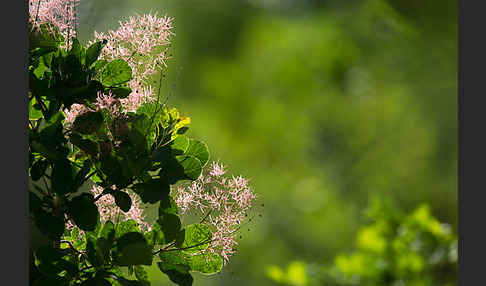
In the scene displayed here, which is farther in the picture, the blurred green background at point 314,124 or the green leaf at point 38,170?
the blurred green background at point 314,124

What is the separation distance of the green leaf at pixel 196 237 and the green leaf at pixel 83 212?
0.28 ft

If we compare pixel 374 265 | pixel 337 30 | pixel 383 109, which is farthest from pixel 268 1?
pixel 374 265

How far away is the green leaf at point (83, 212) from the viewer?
0.47m

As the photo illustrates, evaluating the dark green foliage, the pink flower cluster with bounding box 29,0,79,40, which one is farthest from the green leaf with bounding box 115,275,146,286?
the pink flower cluster with bounding box 29,0,79,40

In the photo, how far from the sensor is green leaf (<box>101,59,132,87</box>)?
495mm

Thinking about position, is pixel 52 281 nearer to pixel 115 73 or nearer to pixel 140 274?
pixel 140 274

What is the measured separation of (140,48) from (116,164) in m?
0.11

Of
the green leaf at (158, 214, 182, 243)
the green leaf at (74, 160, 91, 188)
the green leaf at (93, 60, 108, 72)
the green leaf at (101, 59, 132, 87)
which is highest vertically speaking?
the green leaf at (93, 60, 108, 72)

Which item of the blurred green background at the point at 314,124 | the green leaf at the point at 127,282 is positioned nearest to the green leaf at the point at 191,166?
the green leaf at the point at 127,282

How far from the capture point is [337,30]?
301cm

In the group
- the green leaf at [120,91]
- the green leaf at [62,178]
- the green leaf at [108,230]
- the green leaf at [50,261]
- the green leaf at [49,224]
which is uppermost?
the green leaf at [120,91]

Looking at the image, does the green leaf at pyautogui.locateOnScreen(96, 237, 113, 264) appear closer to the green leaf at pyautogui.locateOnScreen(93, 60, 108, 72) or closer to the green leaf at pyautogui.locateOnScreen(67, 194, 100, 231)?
the green leaf at pyautogui.locateOnScreen(67, 194, 100, 231)

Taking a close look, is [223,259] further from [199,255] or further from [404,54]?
[404,54]

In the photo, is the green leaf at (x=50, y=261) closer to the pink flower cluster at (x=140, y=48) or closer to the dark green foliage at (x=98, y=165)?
the dark green foliage at (x=98, y=165)
